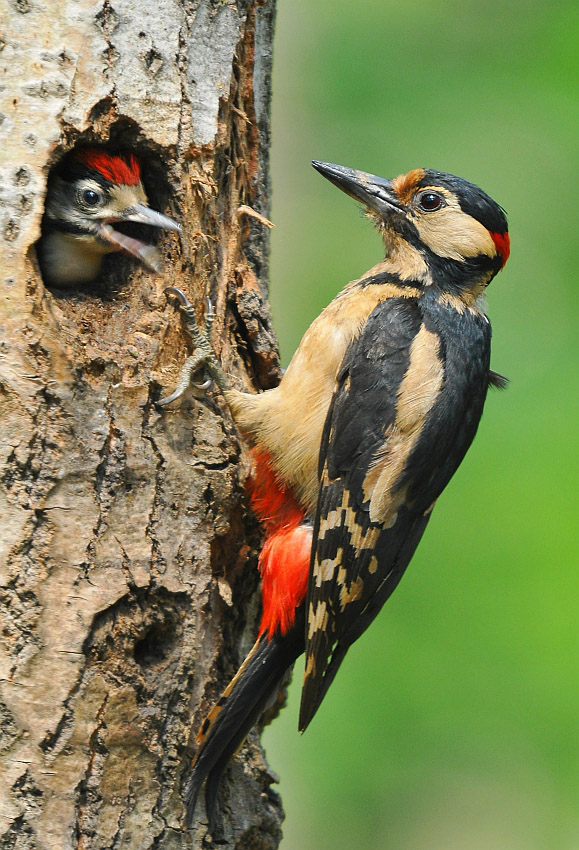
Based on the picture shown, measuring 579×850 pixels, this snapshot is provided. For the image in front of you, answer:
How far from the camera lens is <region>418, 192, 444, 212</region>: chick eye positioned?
379cm

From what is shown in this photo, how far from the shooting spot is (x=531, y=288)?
600 cm

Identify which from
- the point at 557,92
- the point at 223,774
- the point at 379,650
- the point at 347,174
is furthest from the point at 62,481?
the point at 557,92

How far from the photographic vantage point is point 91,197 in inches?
134

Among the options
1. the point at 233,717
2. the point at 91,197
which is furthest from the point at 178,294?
the point at 233,717

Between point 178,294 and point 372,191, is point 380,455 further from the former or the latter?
point 372,191

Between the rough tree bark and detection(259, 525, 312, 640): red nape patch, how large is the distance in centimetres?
9

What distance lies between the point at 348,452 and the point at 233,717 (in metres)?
0.98

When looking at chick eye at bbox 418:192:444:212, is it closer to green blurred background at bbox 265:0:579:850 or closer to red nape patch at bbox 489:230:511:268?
red nape patch at bbox 489:230:511:268

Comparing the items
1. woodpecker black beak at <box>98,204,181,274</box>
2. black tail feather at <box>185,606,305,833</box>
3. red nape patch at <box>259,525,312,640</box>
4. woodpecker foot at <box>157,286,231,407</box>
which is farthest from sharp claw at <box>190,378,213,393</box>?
black tail feather at <box>185,606,305,833</box>

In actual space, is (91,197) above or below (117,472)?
above

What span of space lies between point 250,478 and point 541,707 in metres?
2.85

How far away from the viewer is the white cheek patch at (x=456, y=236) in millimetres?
3736

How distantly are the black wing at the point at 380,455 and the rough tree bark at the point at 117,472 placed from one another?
0.31 metres

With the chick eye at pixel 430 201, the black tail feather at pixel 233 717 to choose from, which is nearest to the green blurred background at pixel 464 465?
the chick eye at pixel 430 201
